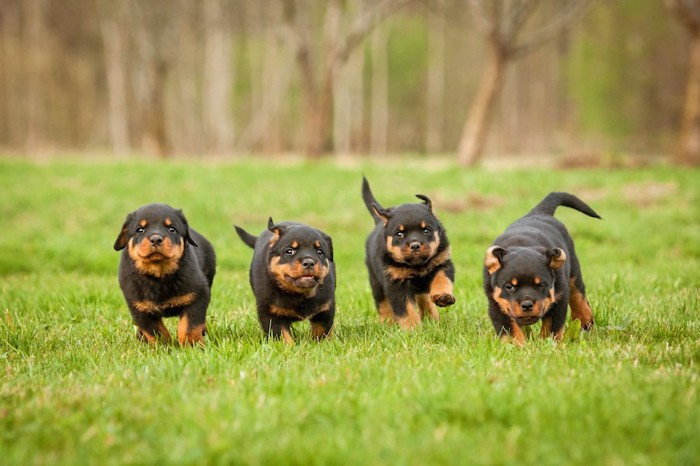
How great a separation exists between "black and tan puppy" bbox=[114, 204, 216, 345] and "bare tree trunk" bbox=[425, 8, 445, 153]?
44322 mm

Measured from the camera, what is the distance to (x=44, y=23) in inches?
1748

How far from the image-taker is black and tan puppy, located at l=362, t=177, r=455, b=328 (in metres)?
6.02

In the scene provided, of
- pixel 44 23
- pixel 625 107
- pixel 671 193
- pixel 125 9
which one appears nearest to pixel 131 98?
pixel 44 23

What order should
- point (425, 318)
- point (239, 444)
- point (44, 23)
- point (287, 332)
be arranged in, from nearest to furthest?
point (239, 444), point (287, 332), point (425, 318), point (44, 23)

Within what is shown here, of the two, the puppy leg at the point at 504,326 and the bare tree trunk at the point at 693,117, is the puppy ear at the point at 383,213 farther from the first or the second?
the bare tree trunk at the point at 693,117

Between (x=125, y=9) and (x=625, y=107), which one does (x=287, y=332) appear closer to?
(x=125, y=9)

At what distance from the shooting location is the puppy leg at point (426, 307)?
6734mm

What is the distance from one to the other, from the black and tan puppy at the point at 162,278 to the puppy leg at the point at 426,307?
203 centimetres

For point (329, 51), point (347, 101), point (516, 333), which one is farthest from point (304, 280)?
point (347, 101)

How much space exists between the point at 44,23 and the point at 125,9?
1759 cm

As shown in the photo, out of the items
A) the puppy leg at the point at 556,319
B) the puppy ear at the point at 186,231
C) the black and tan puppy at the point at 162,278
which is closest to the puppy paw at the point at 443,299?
the puppy leg at the point at 556,319

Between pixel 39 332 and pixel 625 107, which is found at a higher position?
pixel 625 107

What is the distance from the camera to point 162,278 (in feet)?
18.1

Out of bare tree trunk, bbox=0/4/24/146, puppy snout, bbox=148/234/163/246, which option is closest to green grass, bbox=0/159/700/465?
puppy snout, bbox=148/234/163/246
